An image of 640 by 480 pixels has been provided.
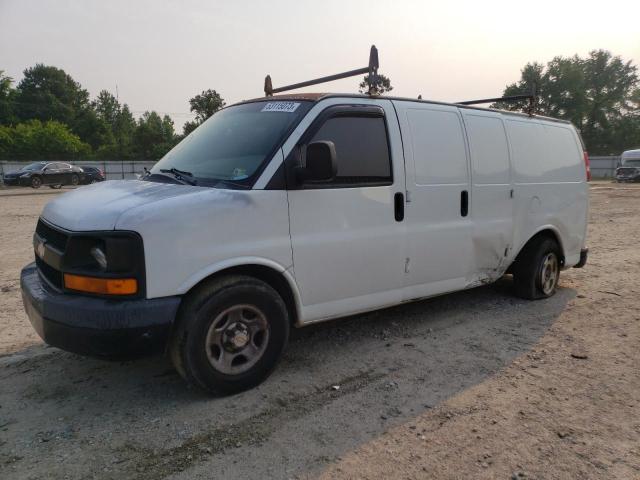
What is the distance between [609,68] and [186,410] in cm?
8375

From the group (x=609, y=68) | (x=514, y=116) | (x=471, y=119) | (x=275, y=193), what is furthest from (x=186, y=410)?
(x=609, y=68)

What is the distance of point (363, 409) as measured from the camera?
3.20m

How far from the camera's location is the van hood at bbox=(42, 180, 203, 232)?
2.96 m

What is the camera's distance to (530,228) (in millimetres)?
5340

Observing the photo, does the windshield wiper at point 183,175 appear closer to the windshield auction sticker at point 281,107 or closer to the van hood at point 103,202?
the van hood at point 103,202

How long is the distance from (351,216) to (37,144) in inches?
2117

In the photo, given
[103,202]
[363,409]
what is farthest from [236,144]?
[363,409]

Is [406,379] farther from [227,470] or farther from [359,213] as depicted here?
[227,470]

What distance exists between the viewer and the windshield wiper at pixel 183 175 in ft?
11.6

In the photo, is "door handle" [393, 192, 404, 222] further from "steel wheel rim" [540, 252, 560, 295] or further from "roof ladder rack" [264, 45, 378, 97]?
"steel wheel rim" [540, 252, 560, 295]

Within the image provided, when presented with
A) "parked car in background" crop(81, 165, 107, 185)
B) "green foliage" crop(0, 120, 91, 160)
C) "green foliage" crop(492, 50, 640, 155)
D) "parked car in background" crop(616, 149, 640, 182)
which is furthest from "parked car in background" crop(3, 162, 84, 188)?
"green foliage" crop(492, 50, 640, 155)

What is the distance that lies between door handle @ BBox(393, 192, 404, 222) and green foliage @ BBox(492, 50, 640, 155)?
236 ft

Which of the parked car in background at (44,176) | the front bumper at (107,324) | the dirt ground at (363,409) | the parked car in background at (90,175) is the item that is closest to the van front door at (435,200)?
the dirt ground at (363,409)

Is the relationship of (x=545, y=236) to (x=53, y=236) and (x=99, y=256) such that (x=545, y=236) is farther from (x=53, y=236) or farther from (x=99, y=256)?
(x=53, y=236)
